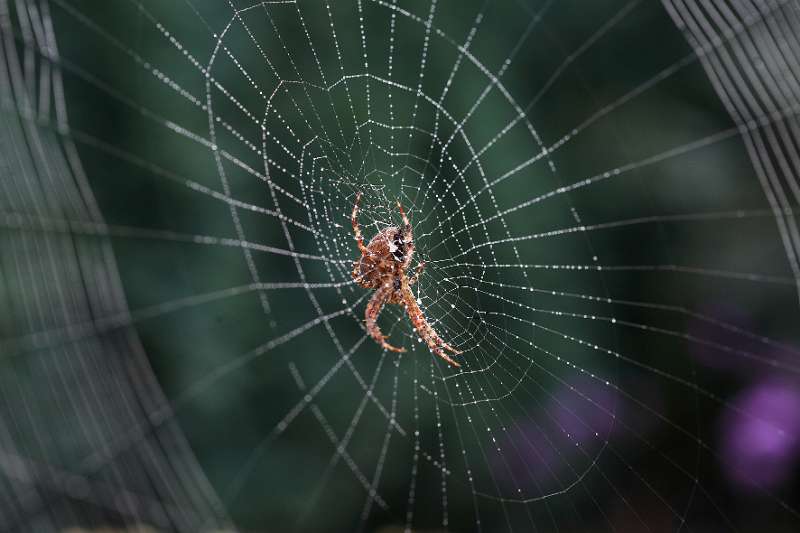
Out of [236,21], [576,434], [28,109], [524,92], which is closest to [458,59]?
[524,92]

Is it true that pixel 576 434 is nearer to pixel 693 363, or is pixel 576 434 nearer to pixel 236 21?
pixel 693 363

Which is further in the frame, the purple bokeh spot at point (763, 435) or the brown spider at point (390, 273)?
the purple bokeh spot at point (763, 435)

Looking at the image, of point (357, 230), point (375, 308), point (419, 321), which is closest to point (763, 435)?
point (419, 321)

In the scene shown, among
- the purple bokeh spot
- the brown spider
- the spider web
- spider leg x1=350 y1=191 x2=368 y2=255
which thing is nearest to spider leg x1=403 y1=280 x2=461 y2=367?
the brown spider

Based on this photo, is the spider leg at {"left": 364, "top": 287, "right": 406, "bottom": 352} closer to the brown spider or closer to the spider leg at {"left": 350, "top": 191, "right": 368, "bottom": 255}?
the brown spider

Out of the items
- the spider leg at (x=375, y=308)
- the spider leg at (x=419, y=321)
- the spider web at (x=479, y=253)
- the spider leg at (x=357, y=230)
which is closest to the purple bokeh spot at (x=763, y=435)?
the spider web at (x=479, y=253)

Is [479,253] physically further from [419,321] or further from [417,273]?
[419,321]

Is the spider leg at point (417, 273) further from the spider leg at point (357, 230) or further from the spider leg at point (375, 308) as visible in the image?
the spider leg at point (357, 230)
